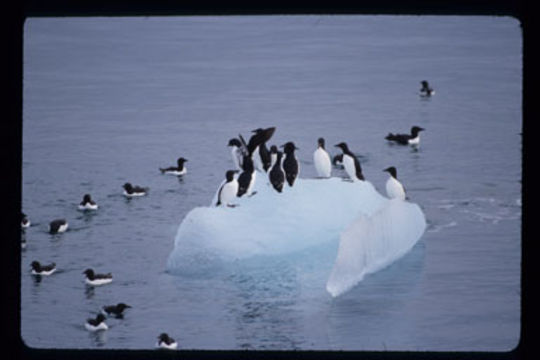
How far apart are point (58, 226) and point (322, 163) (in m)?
2.87

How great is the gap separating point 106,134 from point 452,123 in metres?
4.20

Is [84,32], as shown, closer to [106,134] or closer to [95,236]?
[106,134]

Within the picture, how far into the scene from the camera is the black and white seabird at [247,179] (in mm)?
11102

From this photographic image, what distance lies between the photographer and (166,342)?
29.7 feet

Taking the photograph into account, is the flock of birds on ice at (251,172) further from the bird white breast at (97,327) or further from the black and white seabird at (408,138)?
the black and white seabird at (408,138)

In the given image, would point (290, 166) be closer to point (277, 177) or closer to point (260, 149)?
point (277, 177)

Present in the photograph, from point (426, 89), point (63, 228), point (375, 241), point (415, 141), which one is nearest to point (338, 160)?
point (415, 141)

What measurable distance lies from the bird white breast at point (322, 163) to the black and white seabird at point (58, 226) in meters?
2.73

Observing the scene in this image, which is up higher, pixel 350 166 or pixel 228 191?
pixel 350 166
